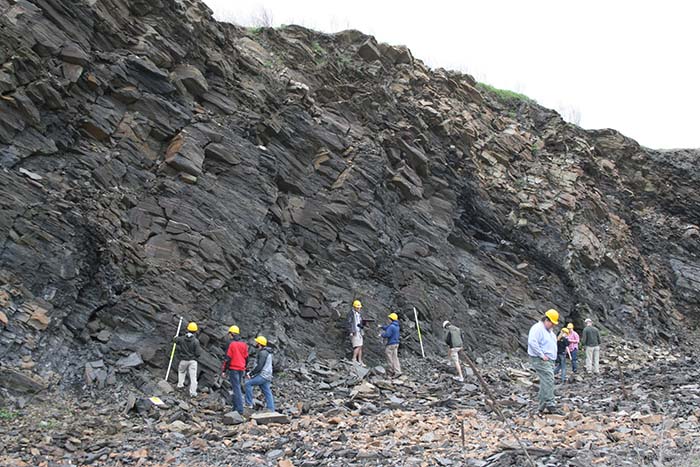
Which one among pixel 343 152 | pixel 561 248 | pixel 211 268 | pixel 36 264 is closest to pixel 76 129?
pixel 36 264

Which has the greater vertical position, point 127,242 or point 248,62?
point 248,62

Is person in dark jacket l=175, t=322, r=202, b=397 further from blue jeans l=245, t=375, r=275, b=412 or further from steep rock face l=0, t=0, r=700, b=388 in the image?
blue jeans l=245, t=375, r=275, b=412

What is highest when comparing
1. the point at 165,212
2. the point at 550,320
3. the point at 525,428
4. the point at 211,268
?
the point at 165,212

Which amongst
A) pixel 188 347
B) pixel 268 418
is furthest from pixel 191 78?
pixel 268 418

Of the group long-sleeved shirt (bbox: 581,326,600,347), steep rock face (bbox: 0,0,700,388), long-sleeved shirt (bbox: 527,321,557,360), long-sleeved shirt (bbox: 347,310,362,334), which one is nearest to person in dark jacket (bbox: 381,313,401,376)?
long-sleeved shirt (bbox: 347,310,362,334)

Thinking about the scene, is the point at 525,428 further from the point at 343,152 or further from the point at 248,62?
the point at 248,62

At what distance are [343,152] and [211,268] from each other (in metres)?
7.03

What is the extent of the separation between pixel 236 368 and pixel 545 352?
242 inches

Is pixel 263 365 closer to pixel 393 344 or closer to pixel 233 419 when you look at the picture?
pixel 233 419

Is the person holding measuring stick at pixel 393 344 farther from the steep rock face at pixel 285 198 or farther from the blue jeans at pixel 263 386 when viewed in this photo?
the blue jeans at pixel 263 386

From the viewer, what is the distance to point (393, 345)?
52.3ft

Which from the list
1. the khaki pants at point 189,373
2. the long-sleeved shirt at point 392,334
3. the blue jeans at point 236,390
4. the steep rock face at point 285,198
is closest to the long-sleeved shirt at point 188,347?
the khaki pants at point 189,373

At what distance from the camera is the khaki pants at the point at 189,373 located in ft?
39.6

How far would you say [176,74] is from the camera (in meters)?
16.3
